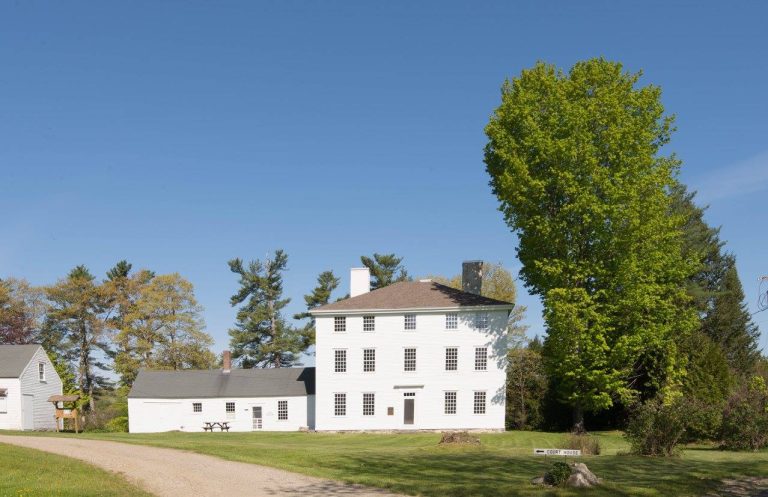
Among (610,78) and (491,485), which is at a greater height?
(610,78)

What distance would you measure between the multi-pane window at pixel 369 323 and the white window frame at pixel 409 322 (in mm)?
1991

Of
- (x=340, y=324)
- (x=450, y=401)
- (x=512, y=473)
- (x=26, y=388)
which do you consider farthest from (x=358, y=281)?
(x=512, y=473)

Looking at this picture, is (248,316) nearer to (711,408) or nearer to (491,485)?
(711,408)

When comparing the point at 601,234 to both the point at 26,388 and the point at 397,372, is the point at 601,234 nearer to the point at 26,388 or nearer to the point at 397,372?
the point at 397,372

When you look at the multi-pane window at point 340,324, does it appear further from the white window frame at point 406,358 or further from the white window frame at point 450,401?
the white window frame at point 450,401

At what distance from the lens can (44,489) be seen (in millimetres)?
13680

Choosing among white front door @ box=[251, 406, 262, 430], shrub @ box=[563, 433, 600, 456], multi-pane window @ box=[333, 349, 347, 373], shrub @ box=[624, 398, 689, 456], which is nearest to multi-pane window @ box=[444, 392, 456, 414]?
multi-pane window @ box=[333, 349, 347, 373]

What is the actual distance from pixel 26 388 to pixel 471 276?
104 feet

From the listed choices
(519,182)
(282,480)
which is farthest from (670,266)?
(282,480)

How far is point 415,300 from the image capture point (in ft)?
141

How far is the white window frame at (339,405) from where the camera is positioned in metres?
42.7

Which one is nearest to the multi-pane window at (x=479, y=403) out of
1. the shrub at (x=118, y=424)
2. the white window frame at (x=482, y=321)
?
the white window frame at (x=482, y=321)

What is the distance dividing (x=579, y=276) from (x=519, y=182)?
5555 mm

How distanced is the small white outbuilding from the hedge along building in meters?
7.53
